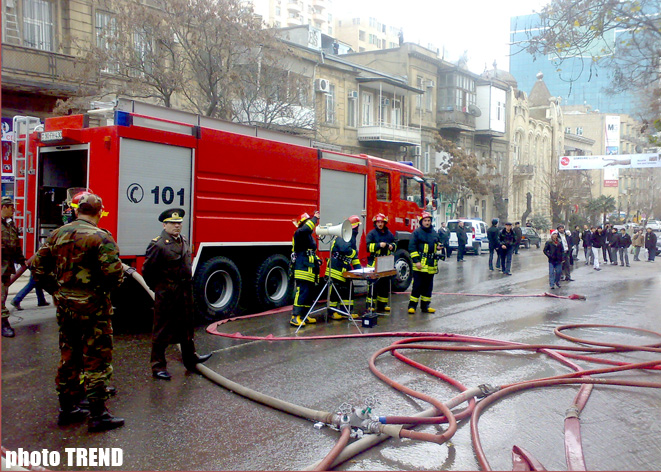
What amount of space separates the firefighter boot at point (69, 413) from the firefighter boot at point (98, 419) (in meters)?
0.21

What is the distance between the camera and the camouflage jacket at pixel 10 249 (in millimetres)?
8102

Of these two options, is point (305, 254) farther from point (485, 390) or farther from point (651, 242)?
point (651, 242)

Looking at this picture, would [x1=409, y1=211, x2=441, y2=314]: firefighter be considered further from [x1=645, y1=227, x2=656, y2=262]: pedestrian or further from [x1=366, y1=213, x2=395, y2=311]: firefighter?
[x1=645, y1=227, x2=656, y2=262]: pedestrian

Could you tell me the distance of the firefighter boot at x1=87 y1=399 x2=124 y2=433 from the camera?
4.67m

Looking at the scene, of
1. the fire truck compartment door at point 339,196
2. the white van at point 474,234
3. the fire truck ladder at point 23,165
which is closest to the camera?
the fire truck ladder at point 23,165

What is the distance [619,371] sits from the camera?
663cm

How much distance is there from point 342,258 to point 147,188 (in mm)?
3248

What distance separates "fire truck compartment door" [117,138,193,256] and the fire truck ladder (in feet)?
6.69

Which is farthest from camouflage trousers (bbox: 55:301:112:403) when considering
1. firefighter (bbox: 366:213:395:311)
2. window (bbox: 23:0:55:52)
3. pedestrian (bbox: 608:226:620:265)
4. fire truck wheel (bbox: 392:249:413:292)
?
pedestrian (bbox: 608:226:620:265)

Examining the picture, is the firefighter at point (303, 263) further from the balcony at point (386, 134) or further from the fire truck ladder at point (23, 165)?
the balcony at point (386, 134)

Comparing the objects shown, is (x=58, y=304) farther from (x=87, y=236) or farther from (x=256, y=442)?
(x=256, y=442)

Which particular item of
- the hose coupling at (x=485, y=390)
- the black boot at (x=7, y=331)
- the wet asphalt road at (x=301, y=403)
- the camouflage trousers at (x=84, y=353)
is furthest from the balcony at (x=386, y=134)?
the camouflage trousers at (x=84, y=353)

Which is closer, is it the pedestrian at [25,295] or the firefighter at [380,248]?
the pedestrian at [25,295]

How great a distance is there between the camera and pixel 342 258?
9664 mm
